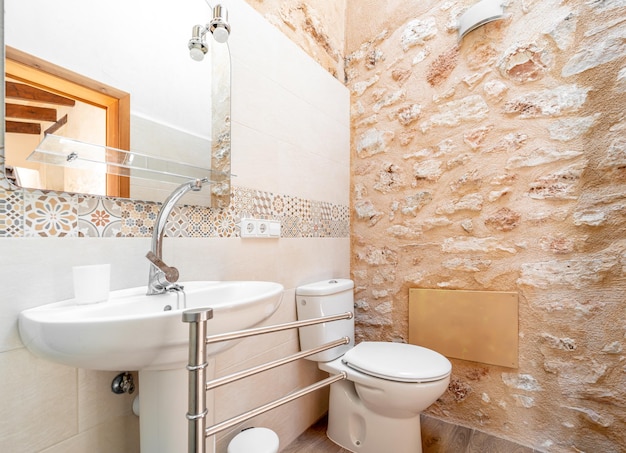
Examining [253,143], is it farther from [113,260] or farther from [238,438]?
[238,438]

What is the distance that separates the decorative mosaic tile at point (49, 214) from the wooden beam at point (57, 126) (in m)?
0.15

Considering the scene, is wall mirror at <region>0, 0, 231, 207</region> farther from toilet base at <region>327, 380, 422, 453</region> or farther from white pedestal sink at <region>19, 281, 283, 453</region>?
toilet base at <region>327, 380, 422, 453</region>

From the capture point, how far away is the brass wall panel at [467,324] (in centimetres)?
147

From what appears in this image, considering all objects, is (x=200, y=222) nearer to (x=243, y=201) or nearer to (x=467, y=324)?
(x=243, y=201)

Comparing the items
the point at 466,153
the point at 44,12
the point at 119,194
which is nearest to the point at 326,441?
the point at 119,194

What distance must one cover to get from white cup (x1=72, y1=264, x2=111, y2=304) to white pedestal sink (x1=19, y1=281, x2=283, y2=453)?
0.02 metres

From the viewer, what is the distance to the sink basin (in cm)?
54

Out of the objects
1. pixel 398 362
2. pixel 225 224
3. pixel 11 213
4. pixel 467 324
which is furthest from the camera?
pixel 467 324

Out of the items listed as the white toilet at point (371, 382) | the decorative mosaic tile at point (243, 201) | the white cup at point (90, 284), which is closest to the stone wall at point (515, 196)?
the white toilet at point (371, 382)

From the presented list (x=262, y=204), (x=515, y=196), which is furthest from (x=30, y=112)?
(x=515, y=196)

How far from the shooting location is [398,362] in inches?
52.0

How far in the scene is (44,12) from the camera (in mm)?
759

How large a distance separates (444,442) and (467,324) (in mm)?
573

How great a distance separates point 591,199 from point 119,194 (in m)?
1.82
